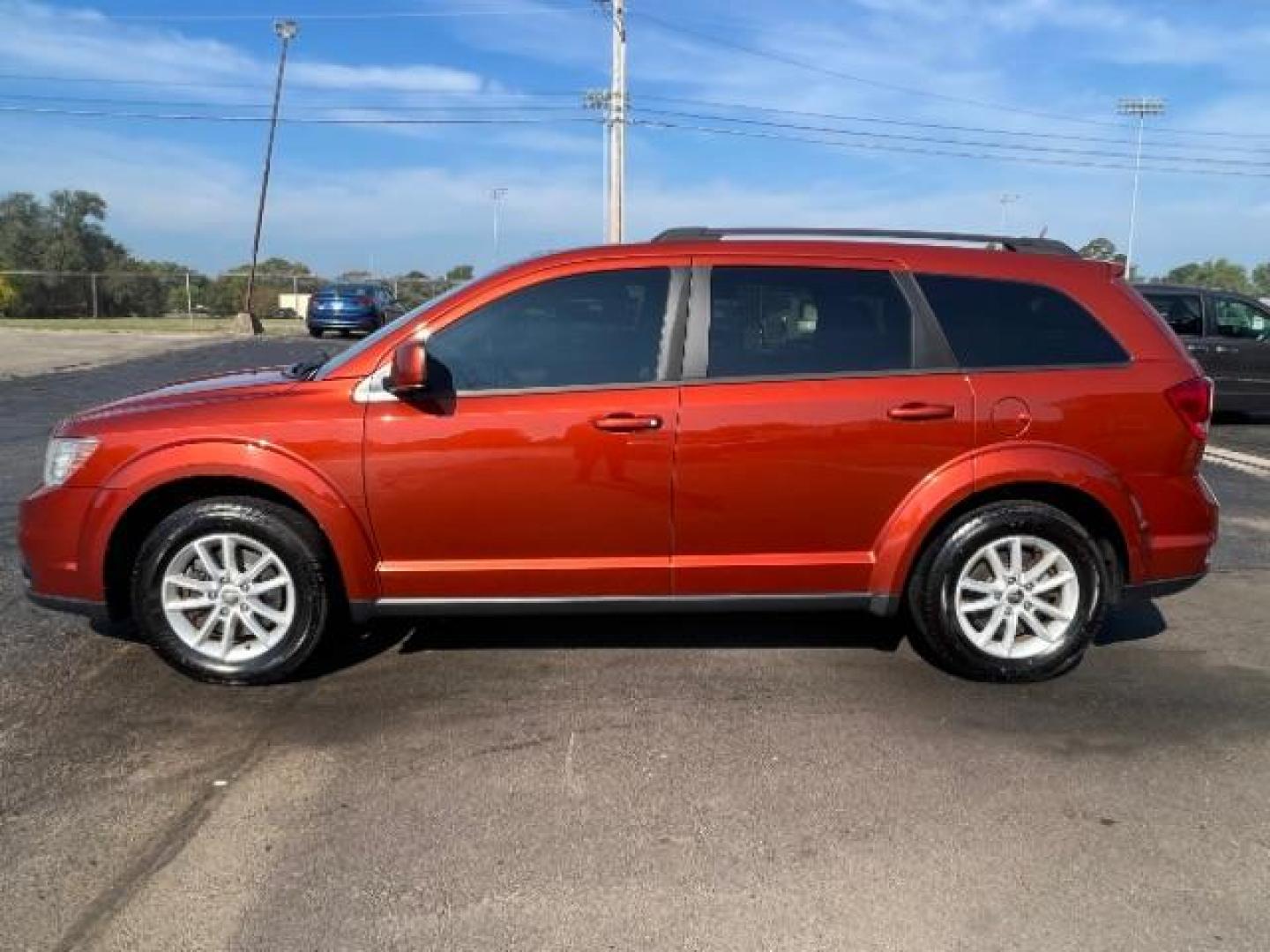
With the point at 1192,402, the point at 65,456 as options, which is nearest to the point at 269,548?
the point at 65,456

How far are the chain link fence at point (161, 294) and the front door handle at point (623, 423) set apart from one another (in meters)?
35.5

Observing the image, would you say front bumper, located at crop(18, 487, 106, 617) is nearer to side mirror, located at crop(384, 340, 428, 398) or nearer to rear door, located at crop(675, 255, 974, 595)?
side mirror, located at crop(384, 340, 428, 398)

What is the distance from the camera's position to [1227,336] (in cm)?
1273

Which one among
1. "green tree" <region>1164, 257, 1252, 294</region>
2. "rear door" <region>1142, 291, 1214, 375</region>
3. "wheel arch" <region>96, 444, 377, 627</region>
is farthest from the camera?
"green tree" <region>1164, 257, 1252, 294</region>

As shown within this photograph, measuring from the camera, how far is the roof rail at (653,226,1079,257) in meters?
Answer: 4.57

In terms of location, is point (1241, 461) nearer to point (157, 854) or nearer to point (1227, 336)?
point (1227, 336)

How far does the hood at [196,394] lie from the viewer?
166 inches

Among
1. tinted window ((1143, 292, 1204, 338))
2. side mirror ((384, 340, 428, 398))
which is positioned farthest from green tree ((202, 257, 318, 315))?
side mirror ((384, 340, 428, 398))

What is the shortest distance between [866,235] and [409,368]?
2098 mm

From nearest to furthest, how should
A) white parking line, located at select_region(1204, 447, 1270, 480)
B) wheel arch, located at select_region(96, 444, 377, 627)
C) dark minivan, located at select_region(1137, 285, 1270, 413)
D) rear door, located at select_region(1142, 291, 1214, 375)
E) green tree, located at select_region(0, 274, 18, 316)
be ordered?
wheel arch, located at select_region(96, 444, 377, 627) < white parking line, located at select_region(1204, 447, 1270, 480) < dark minivan, located at select_region(1137, 285, 1270, 413) < rear door, located at select_region(1142, 291, 1214, 375) < green tree, located at select_region(0, 274, 18, 316)

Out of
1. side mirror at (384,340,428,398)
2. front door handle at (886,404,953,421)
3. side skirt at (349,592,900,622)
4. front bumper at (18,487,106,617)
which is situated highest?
side mirror at (384,340,428,398)

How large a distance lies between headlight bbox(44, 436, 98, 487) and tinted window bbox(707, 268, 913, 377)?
8.29ft

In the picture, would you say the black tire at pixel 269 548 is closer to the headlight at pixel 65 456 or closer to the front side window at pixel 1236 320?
the headlight at pixel 65 456

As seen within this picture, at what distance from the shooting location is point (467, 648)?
184 inches
